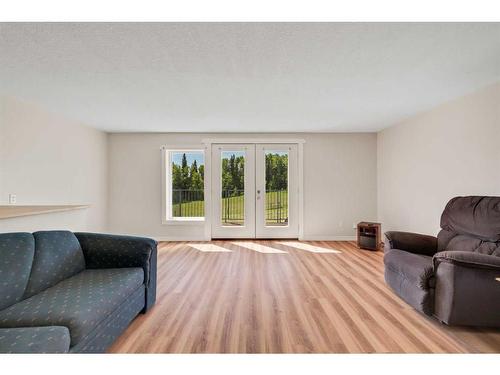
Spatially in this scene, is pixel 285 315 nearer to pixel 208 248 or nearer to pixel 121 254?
pixel 121 254

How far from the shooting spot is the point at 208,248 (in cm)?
446

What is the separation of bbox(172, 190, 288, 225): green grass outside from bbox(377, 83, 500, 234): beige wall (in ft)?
6.67

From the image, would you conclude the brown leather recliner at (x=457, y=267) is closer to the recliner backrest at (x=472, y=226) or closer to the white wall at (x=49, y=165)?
the recliner backrest at (x=472, y=226)

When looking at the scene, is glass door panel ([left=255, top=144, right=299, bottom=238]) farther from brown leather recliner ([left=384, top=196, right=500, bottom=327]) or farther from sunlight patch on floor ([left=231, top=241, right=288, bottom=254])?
brown leather recliner ([left=384, top=196, right=500, bottom=327])

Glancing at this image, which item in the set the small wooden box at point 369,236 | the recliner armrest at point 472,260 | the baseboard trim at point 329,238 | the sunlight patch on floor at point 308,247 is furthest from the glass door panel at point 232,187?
the recliner armrest at point 472,260

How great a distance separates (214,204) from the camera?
507 centimetres

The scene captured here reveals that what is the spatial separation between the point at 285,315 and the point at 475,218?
6.94 feet

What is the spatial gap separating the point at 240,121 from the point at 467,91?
3.01m

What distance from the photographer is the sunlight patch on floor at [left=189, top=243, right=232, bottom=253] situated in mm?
4266

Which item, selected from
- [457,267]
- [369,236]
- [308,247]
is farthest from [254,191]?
[457,267]

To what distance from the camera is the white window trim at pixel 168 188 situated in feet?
16.4

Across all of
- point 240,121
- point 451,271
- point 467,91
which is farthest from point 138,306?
point 467,91

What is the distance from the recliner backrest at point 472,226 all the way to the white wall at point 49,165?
4453mm

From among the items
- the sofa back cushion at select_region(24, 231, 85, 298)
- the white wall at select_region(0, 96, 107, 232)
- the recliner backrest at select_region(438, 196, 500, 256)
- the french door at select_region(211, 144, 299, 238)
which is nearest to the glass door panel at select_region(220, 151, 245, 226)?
the french door at select_region(211, 144, 299, 238)
